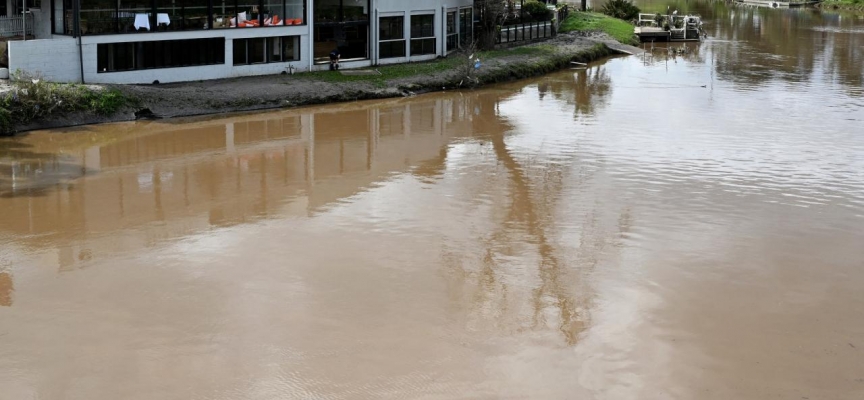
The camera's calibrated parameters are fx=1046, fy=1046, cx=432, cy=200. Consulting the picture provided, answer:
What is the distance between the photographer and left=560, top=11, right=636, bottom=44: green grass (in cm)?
5945

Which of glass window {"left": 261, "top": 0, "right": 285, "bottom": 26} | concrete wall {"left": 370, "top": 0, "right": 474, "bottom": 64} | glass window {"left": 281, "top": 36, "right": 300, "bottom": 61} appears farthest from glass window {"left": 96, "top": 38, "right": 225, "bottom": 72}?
concrete wall {"left": 370, "top": 0, "right": 474, "bottom": 64}

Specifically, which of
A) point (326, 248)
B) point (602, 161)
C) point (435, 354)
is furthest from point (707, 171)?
point (435, 354)

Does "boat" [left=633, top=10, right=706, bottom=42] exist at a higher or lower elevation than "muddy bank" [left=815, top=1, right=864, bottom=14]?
lower

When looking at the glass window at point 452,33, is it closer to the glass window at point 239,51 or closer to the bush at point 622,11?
the glass window at point 239,51

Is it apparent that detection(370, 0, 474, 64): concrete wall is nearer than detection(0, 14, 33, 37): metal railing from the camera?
No

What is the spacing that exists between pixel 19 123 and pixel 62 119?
1.32m

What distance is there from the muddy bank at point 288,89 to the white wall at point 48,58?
1.68 metres

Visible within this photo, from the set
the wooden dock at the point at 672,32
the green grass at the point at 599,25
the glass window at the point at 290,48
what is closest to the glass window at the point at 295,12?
the glass window at the point at 290,48

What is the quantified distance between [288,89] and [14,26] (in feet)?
30.5

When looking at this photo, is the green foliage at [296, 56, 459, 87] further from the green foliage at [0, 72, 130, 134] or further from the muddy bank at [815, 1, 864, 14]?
the muddy bank at [815, 1, 864, 14]

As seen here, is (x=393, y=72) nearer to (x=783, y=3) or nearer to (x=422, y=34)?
(x=422, y=34)

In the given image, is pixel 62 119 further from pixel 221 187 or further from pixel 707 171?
pixel 707 171

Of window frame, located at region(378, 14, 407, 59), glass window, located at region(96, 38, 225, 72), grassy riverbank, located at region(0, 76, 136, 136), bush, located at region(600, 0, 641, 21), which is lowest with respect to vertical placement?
grassy riverbank, located at region(0, 76, 136, 136)

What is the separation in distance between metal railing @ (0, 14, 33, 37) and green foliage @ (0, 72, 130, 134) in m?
3.19
